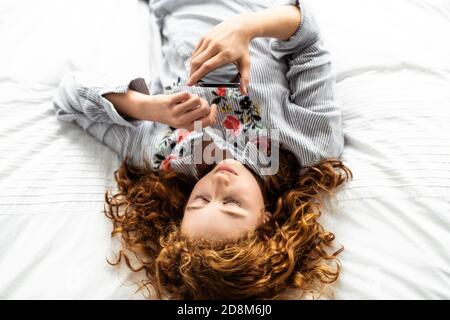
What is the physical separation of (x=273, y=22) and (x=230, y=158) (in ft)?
0.95

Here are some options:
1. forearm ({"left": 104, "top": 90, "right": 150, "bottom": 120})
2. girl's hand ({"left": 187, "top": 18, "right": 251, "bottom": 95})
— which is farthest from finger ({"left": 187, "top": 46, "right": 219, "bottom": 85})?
forearm ({"left": 104, "top": 90, "right": 150, "bottom": 120})

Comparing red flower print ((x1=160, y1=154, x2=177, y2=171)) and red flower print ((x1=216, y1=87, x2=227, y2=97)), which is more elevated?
red flower print ((x1=216, y1=87, x2=227, y2=97))

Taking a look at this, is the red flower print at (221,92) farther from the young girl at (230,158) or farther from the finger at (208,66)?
the finger at (208,66)

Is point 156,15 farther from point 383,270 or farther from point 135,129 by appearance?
point 383,270

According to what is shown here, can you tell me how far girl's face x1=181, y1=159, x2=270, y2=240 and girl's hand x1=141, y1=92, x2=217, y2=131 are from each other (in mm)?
101

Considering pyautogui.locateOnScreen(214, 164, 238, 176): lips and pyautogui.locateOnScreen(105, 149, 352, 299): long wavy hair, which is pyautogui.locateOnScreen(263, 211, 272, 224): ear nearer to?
pyautogui.locateOnScreen(105, 149, 352, 299): long wavy hair

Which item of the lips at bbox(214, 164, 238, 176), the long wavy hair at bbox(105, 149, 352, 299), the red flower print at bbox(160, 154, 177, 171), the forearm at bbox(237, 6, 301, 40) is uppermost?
the forearm at bbox(237, 6, 301, 40)

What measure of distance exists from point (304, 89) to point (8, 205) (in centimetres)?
63

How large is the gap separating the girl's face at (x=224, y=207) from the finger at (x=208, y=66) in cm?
18

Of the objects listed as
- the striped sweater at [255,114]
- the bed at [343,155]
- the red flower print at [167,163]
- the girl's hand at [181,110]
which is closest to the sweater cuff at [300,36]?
the striped sweater at [255,114]

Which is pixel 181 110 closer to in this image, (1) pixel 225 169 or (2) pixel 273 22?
(1) pixel 225 169

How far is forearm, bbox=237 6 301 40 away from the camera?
0.90m

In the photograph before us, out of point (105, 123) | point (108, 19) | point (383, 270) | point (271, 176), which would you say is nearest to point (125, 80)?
point (105, 123)

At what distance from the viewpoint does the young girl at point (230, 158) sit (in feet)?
2.64
